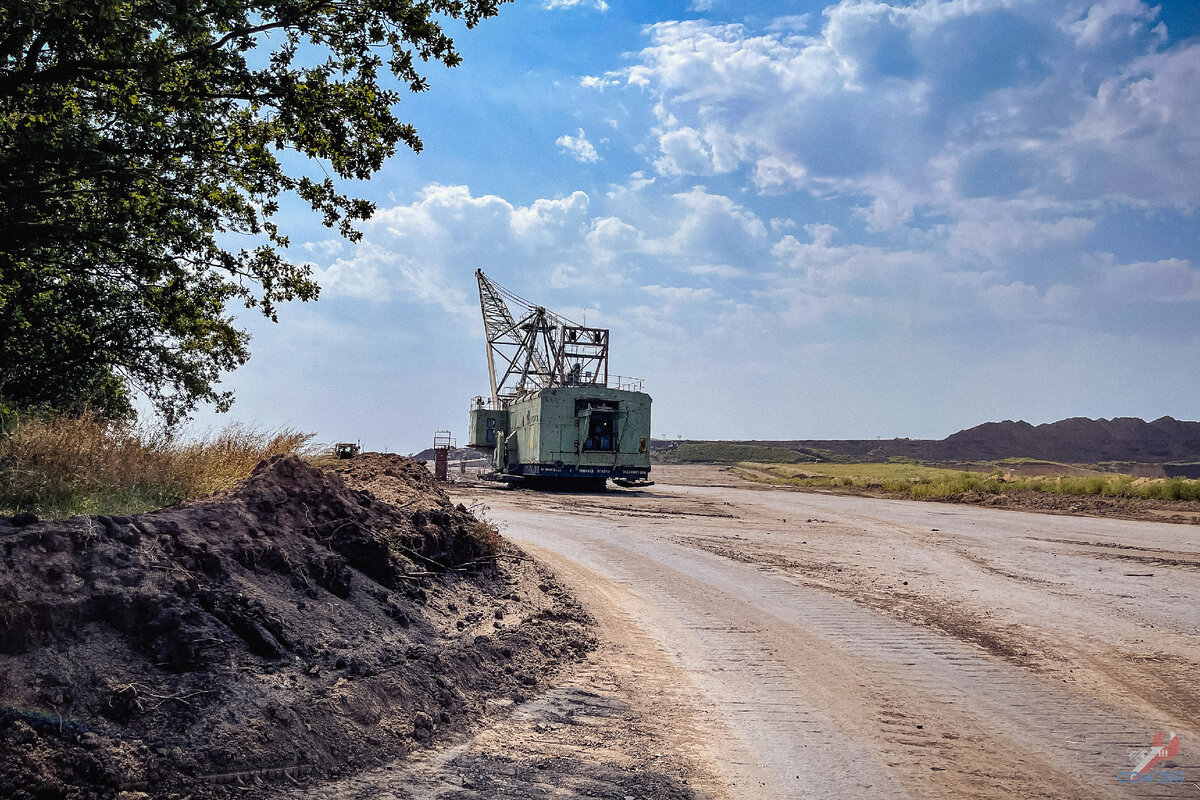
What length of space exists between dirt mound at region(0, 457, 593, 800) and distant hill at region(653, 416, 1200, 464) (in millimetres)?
90213

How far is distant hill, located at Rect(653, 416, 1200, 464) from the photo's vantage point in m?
102

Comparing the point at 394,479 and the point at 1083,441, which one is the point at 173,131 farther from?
the point at 1083,441

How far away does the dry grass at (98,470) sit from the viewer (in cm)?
606

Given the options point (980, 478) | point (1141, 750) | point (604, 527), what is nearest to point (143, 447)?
point (1141, 750)

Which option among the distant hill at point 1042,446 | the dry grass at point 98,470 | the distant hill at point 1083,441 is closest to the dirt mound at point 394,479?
the dry grass at point 98,470

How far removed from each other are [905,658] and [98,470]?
7.65m

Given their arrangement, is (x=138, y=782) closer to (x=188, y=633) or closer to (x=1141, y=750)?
(x=188, y=633)

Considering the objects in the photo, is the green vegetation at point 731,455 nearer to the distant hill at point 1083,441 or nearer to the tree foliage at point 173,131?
the distant hill at point 1083,441

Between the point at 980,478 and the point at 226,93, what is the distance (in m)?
36.0

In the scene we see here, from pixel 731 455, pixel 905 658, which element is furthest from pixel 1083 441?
pixel 905 658

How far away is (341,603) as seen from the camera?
580 centimetres

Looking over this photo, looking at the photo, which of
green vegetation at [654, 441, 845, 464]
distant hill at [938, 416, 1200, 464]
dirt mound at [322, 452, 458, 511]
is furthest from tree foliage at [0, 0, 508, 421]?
distant hill at [938, 416, 1200, 464]

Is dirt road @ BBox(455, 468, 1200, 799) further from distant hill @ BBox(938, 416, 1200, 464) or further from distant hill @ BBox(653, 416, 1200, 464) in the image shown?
distant hill @ BBox(938, 416, 1200, 464)

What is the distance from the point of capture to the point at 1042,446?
4301 inches
